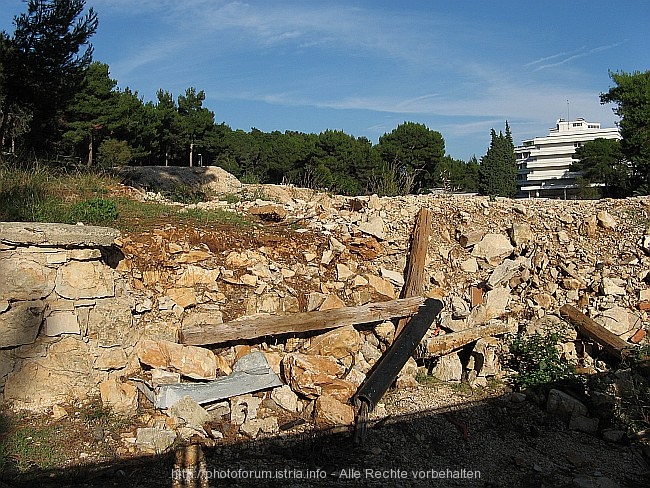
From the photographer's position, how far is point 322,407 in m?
4.66

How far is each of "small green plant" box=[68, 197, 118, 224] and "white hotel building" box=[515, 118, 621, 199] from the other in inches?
1746

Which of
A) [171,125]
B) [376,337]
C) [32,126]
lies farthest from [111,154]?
[376,337]

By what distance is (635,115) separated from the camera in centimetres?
2020

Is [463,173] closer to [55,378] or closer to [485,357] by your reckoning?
[485,357]

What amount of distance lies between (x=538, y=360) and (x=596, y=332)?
39.1 inches

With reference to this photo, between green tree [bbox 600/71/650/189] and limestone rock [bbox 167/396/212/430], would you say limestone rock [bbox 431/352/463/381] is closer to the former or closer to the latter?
limestone rock [bbox 167/396/212/430]

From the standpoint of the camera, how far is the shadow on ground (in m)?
3.85

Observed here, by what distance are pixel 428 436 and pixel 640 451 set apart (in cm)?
180

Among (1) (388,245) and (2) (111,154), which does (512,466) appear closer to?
(1) (388,245)

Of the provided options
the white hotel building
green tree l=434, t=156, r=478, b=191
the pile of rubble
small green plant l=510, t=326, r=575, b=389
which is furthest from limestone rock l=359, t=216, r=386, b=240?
the white hotel building

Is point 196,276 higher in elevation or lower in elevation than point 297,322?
higher

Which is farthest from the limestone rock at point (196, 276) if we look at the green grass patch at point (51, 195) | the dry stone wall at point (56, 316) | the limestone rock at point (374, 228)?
the limestone rock at point (374, 228)

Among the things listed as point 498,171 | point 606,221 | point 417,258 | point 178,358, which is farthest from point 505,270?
point 498,171

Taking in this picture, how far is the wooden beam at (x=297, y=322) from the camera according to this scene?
511 centimetres
